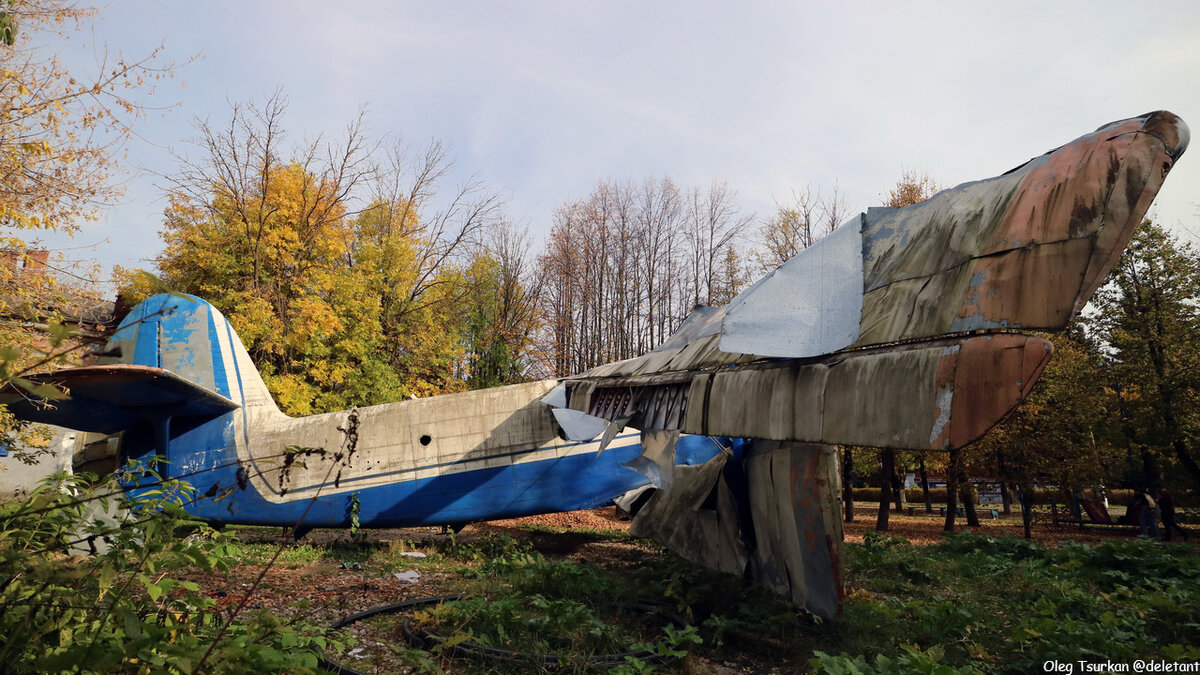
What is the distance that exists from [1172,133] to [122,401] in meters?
12.1

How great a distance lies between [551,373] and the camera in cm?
3077

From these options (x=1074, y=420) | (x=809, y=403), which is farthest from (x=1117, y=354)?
(x=809, y=403)

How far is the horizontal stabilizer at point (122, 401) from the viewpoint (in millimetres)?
7789

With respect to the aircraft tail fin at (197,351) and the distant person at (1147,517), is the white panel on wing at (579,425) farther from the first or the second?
the distant person at (1147,517)

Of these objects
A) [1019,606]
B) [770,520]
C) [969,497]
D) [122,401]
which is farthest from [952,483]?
[122,401]

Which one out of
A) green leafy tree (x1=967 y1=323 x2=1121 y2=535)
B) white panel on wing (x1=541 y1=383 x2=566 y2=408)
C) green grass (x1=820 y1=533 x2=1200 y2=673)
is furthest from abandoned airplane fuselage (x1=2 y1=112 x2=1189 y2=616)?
green leafy tree (x1=967 y1=323 x2=1121 y2=535)

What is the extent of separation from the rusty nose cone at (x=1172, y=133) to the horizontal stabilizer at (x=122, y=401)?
997 cm

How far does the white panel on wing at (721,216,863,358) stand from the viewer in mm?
3777

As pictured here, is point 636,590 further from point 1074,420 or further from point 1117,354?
point 1117,354

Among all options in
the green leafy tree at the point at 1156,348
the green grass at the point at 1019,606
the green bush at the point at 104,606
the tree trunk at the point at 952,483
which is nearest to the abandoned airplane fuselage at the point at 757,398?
the green bush at the point at 104,606

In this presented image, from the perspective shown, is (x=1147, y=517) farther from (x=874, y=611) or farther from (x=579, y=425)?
(x=579, y=425)

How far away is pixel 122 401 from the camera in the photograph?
910cm

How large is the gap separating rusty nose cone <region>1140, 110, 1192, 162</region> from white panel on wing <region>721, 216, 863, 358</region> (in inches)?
64.5

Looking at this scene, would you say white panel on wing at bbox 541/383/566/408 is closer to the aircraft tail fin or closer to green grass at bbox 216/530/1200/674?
green grass at bbox 216/530/1200/674
